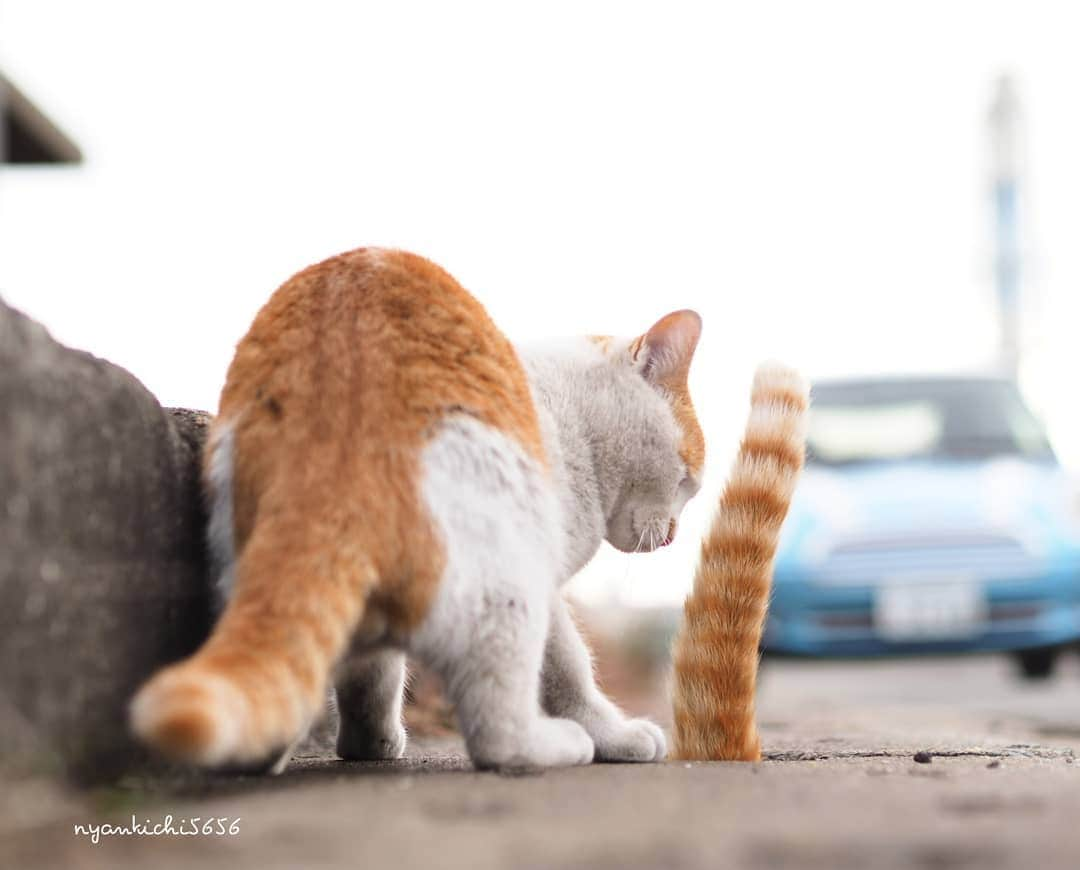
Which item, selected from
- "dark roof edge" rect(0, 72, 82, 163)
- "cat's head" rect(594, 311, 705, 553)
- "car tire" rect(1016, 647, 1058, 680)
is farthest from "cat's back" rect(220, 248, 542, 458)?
"car tire" rect(1016, 647, 1058, 680)

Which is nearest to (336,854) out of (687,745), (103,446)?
(103,446)

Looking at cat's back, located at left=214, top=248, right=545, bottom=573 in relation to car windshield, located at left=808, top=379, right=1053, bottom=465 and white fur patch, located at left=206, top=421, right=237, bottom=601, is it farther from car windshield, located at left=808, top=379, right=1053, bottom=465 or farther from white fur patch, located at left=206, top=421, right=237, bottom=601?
car windshield, located at left=808, top=379, right=1053, bottom=465

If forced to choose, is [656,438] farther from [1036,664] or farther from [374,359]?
[1036,664]

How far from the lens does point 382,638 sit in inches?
82.5

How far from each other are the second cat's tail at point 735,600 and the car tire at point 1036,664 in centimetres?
535

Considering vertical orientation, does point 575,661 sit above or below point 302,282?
below

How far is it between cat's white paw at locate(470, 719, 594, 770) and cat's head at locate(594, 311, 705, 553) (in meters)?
0.68

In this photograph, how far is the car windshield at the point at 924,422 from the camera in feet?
21.6

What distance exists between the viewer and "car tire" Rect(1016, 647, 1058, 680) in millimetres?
7796

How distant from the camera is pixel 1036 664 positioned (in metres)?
8.23

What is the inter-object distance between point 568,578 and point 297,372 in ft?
2.83

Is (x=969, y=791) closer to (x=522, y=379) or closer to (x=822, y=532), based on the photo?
(x=522, y=379)

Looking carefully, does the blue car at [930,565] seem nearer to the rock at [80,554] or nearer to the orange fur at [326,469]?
the orange fur at [326,469]

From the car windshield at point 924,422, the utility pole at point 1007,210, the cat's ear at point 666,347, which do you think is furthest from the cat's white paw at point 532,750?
the utility pole at point 1007,210
